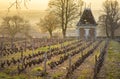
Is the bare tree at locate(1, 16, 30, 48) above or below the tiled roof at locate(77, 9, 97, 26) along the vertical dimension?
below

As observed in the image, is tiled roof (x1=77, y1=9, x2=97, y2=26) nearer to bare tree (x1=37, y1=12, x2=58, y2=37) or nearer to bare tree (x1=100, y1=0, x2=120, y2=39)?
bare tree (x1=37, y1=12, x2=58, y2=37)

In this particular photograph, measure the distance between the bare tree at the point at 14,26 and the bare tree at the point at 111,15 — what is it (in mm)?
19210

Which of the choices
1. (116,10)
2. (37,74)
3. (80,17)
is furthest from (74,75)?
(116,10)

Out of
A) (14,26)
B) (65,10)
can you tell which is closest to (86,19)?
(65,10)

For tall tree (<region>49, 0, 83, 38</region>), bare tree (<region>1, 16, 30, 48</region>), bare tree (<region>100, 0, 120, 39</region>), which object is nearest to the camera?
tall tree (<region>49, 0, 83, 38</region>)

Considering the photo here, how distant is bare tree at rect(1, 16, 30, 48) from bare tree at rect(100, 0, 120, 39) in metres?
19.2

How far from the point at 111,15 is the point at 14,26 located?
915 inches

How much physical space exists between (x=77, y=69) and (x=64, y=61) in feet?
11.5

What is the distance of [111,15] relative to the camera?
77.8 metres

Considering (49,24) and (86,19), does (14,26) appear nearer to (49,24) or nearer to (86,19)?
(49,24)

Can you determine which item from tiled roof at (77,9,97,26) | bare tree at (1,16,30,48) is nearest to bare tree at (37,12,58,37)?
tiled roof at (77,9,97,26)

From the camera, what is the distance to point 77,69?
17938 millimetres

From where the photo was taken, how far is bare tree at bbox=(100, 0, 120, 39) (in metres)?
76.5

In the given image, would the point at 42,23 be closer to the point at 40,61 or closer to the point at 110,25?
the point at 110,25
